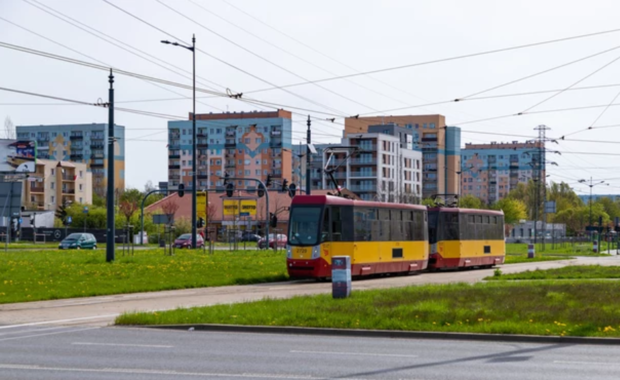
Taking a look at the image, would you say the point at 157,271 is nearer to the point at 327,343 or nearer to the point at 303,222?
the point at 303,222

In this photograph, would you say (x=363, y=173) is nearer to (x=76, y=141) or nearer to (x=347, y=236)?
(x=76, y=141)

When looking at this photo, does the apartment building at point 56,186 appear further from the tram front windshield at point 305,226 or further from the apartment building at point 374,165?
the tram front windshield at point 305,226

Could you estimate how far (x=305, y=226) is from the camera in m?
35.8

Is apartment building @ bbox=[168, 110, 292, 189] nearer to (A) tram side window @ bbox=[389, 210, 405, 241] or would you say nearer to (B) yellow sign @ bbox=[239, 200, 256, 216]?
(B) yellow sign @ bbox=[239, 200, 256, 216]

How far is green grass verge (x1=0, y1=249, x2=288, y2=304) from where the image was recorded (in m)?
28.9

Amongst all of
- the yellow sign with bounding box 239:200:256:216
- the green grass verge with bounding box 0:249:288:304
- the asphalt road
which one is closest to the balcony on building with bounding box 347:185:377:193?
the yellow sign with bounding box 239:200:256:216

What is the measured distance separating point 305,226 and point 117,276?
7146mm

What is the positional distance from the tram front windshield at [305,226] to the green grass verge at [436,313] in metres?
10.6

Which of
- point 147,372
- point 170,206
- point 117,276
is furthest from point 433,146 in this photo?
point 147,372

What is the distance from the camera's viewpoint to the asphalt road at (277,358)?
12.9 meters

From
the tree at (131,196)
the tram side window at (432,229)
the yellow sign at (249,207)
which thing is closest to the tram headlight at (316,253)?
the tram side window at (432,229)

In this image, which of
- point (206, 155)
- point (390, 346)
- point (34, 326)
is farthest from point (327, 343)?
point (206, 155)

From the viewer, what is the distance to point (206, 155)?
17088cm

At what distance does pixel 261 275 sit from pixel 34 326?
17718 millimetres
